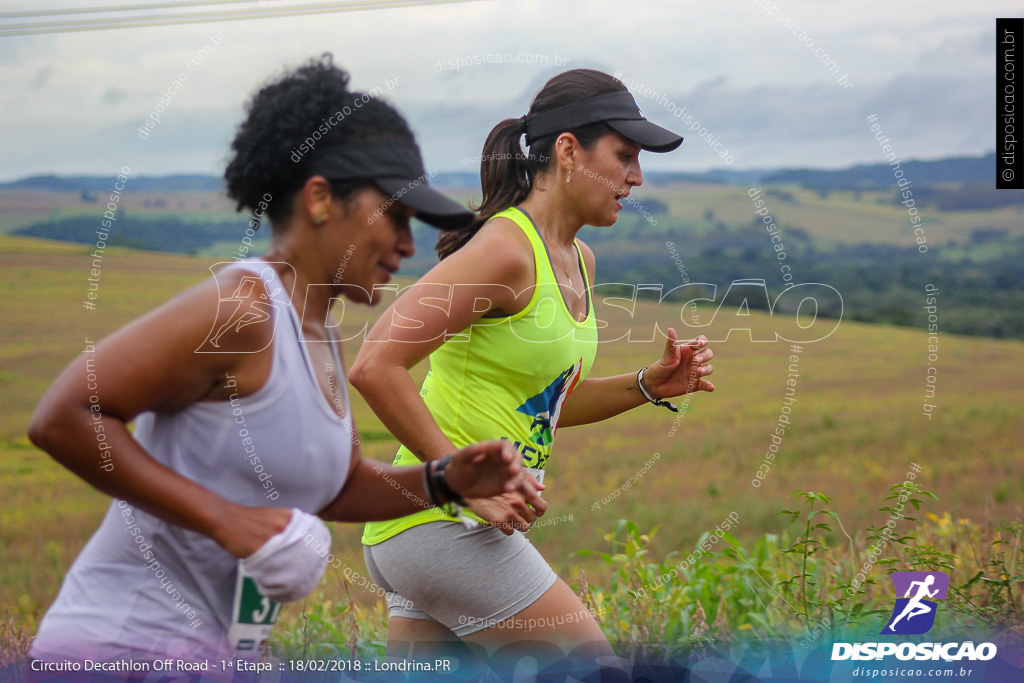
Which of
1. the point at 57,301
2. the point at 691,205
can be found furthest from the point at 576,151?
the point at 691,205

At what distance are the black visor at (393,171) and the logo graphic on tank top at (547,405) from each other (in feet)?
2.91

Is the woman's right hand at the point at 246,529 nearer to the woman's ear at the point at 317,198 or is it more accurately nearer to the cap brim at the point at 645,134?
the woman's ear at the point at 317,198

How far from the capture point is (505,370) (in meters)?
2.66

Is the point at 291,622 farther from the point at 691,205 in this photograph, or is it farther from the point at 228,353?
the point at 691,205

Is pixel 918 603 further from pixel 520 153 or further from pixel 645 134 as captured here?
pixel 520 153

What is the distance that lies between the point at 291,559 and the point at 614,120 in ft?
5.61

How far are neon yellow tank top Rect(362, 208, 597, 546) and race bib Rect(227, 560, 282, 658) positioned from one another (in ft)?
2.56

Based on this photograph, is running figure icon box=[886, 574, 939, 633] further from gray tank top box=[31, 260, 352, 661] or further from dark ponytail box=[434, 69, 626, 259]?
gray tank top box=[31, 260, 352, 661]

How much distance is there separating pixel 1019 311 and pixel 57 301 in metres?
33.2

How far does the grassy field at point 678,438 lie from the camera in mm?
8172

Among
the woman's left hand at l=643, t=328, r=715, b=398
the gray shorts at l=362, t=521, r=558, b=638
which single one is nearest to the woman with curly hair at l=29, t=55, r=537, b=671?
the gray shorts at l=362, t=521, r=558, b=638

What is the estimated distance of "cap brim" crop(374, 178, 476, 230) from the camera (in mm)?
1849

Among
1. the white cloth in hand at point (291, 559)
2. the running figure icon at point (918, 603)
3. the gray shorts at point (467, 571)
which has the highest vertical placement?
the white cloth in hand at point (291, 559)

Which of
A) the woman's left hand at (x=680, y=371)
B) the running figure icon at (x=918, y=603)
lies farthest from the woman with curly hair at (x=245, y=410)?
the running figure icon at (x=918, y=603)
